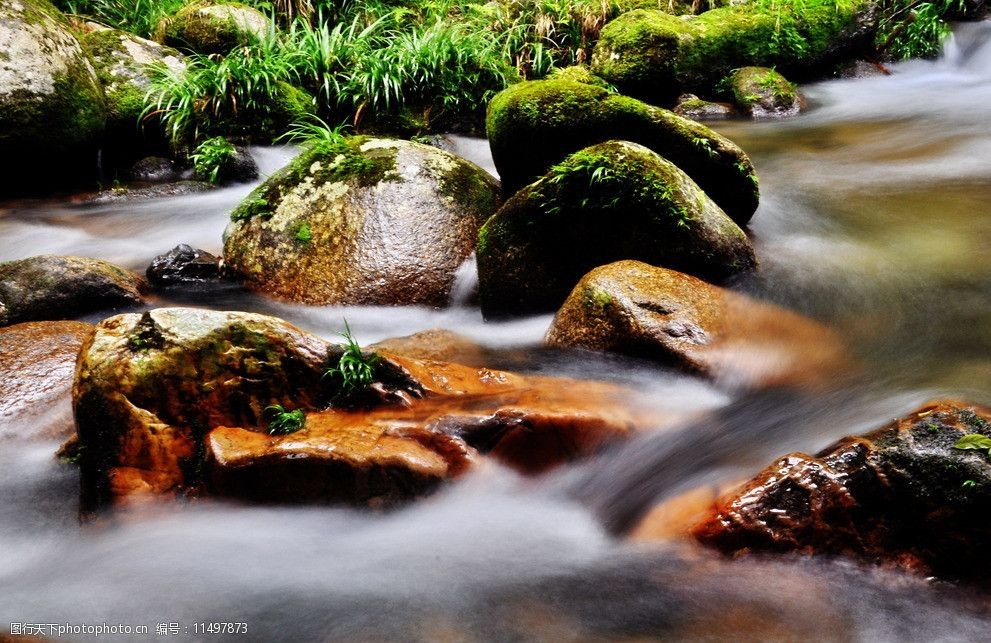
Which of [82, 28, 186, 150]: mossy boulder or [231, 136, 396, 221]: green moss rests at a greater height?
[82, 28, 186, 150]: mossy boulder

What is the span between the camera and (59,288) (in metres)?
4.38

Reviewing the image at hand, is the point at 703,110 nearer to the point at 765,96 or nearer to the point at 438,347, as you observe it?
the point at 765,96

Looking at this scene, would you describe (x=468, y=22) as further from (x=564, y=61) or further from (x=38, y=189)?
(x=38, y=189)

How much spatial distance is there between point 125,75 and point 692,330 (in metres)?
7.60

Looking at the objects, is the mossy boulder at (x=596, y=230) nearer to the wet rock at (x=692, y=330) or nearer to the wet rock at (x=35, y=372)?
the wet rock at (x=692, y=330)

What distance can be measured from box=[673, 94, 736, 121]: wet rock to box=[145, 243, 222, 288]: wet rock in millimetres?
7462

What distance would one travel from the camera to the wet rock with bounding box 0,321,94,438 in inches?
126

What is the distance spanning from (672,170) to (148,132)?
643 cm

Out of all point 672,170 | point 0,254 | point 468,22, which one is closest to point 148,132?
point 0,254

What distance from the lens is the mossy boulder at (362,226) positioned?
476 centimetres

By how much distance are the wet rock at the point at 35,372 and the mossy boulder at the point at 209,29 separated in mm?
6582

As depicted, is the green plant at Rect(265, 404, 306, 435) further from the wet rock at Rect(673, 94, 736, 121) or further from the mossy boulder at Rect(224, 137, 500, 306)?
the wet rock at Rect(673, 94, 736, 121)

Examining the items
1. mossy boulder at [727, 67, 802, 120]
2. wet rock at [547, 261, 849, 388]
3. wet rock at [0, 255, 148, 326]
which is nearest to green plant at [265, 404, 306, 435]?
wet rock at [547, 261, 849, 388]

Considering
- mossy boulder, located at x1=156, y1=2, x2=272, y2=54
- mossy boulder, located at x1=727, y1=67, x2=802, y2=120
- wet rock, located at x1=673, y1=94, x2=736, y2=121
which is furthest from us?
wet rock, located at x1=673, y1=94, x2=736, y2=121
